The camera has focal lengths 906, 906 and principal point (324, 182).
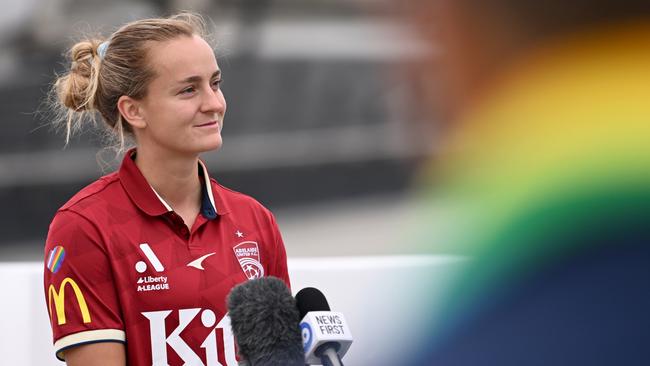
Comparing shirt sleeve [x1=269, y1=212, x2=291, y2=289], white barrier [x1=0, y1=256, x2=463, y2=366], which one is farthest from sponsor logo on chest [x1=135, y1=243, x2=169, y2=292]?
white barrier [x1=0, y1=256, x2=463, y2=366]

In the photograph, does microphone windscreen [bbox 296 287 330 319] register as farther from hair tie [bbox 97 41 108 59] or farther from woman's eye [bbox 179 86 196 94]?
hair tie [bbox 97 41 108 59]

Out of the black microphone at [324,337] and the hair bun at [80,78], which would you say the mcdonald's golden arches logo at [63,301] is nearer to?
the hair bun at [80,78]

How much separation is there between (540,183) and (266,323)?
239 cm

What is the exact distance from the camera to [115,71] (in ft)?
4.67

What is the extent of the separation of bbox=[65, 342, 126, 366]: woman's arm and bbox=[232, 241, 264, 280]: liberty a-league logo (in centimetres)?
24

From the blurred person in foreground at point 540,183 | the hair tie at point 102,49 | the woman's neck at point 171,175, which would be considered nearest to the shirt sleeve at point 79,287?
the woman's neck at point 171,175

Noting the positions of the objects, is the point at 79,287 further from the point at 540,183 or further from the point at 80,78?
the point at 540,183

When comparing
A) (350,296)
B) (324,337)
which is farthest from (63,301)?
(350,296)

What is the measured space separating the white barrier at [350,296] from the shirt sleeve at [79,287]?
2.56ft

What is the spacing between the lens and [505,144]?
3.47 m

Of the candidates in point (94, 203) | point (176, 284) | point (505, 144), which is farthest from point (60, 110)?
point (505, 144)

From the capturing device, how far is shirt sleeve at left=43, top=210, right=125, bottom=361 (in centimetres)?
129

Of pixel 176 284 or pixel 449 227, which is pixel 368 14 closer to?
pixel 449 227

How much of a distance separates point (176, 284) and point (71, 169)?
2.64 m
